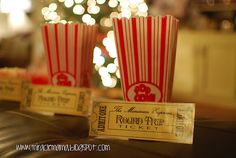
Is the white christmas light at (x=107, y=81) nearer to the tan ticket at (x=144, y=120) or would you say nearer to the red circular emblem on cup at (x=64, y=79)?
the red circular emblem on cup at (x=64, y=79)

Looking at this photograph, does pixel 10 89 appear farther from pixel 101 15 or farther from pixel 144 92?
pixel 101 15

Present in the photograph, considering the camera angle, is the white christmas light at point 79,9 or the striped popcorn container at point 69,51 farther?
the white christmas light at point 79,9

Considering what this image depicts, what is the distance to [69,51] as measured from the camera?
81 cm

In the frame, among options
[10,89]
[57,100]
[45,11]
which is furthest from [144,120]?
[45,11]

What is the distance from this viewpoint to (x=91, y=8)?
2.35 metres

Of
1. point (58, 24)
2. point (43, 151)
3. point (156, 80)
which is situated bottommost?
point (43, 151)

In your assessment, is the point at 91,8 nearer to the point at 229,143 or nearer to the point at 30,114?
the point at 30,114

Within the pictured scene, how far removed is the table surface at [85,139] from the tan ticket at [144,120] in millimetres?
17

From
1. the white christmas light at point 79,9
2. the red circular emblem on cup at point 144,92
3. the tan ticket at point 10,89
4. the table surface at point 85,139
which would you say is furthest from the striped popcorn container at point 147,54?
the white christmas light at point 79,9

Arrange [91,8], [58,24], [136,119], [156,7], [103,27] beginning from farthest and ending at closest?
[156,7], [103,27], [91,8], [58,24], [136,119]

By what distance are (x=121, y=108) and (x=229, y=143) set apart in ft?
0.65

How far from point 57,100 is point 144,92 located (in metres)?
0.24

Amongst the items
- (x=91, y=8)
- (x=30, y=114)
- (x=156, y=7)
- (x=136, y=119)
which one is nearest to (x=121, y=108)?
(x=136, y=119)

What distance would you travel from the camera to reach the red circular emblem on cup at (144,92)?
67 cm
